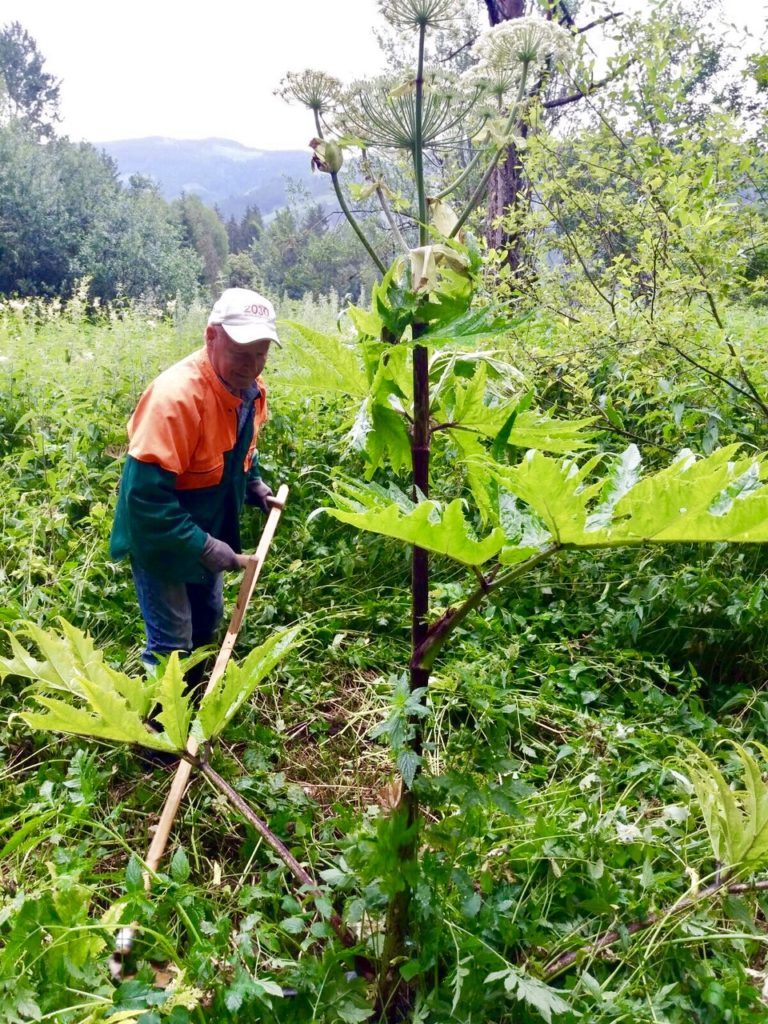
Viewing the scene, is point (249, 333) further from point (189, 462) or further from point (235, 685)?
point (235, 685)

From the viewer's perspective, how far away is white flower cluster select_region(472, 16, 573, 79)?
106 cm

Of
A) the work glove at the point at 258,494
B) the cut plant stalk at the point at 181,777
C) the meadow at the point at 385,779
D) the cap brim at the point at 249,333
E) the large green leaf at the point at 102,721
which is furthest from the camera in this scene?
the work glove at the point at 258,494

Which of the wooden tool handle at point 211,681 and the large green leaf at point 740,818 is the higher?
the large green leaf at point 740,818

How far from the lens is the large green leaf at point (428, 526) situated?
2.31 ft

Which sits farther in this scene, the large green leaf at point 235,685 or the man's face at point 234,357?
the man's face at point 234,357

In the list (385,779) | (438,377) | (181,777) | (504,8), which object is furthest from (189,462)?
(504,8)

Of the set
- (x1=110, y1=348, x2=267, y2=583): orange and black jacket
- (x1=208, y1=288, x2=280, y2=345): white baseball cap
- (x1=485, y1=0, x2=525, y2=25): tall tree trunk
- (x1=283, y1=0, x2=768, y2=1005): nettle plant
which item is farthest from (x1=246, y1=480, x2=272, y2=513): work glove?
(x1=485, y1=0, x2=525, y2=25): tall tree trunk

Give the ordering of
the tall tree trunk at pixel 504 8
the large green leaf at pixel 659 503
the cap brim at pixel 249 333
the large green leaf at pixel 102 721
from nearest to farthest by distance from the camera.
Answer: the large green leaf at pixel 659 503
the large green leaf at pixel 102 721
the cap brim at pixel 249 333
the tall tree trunk at pixel 504 8

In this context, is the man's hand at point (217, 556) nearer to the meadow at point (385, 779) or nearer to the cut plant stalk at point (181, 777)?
the cut plant stalk at point (181, 777)

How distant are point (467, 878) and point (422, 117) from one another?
1.38m

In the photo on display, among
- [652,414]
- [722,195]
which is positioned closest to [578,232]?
[722,195]

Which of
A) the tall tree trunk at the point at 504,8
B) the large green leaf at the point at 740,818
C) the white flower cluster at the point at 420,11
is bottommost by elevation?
the large green leaf at the point at 740,818

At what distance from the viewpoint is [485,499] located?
992mm

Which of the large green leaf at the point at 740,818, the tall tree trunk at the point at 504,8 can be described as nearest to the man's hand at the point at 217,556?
the large green leaf at the point at 740,818
